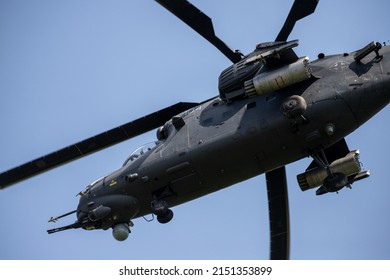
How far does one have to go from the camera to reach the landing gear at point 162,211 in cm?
2742

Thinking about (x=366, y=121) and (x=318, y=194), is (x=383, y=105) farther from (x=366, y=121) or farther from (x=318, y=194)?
(x=318, y=194)

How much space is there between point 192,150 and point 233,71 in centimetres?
328

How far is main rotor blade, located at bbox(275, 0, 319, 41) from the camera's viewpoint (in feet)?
84.4

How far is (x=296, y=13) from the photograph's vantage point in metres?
26.0

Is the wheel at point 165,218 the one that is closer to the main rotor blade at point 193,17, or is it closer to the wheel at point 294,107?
the wheel at point 294,107

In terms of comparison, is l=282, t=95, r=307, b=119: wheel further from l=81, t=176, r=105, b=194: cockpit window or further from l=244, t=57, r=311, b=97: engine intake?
l=81, t=176, r=105, b=194: cockpit window

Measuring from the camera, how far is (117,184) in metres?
28.7

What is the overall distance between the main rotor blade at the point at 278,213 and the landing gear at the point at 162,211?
4.36 m

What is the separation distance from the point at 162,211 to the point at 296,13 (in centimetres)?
876

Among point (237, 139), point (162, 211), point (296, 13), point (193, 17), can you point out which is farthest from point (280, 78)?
point (162, 211)

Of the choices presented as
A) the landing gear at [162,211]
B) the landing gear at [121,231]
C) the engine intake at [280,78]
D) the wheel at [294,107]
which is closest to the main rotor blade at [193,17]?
the engine intake at [280,78]

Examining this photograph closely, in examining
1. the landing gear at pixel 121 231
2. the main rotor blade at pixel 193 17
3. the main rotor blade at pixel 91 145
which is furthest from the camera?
the main rotor blade at pixel 91 145

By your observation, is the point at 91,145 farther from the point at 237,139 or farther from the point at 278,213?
the point at 278,213

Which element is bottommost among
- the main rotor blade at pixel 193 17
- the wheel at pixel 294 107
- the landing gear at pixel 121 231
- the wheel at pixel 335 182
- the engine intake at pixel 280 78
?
the wheel at pixel 335 182
